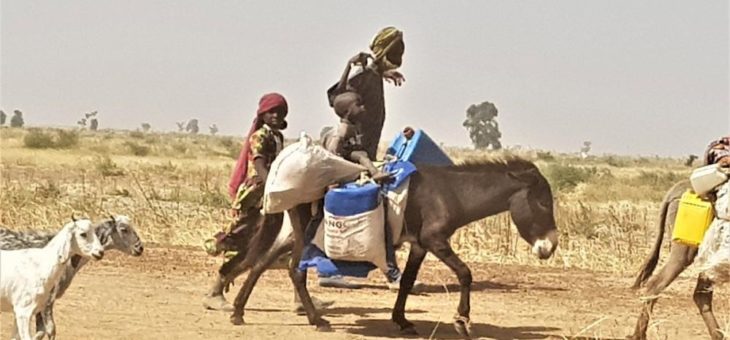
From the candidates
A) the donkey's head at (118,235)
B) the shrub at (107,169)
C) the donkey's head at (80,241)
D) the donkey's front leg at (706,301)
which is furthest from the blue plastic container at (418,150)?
the shrub at (107,169)

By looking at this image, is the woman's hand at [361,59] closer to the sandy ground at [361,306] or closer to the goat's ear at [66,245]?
the sandy ground at [361,306]

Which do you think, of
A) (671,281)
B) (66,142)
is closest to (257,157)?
(671,281)

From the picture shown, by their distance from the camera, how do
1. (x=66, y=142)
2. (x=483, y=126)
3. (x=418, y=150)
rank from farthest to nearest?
(x=483, y=126), (x=66, y=142), (x=418, y=150)

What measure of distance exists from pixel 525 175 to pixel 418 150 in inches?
41.7

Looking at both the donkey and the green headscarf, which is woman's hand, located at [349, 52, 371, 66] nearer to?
the green headscarf

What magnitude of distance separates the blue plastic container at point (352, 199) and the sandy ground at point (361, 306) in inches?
40.9

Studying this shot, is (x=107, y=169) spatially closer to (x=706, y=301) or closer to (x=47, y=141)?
(x=47, y=141)

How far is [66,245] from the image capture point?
7250mm

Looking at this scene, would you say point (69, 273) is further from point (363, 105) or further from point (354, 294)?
point (354, 294)

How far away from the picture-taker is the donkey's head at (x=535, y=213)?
9953 millimetres

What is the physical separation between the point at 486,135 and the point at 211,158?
5534 cm

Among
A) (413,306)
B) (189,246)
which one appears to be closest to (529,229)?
(413,306)

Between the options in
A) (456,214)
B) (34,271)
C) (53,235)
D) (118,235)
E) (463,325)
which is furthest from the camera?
(456,214)

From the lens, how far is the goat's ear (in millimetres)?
7215
